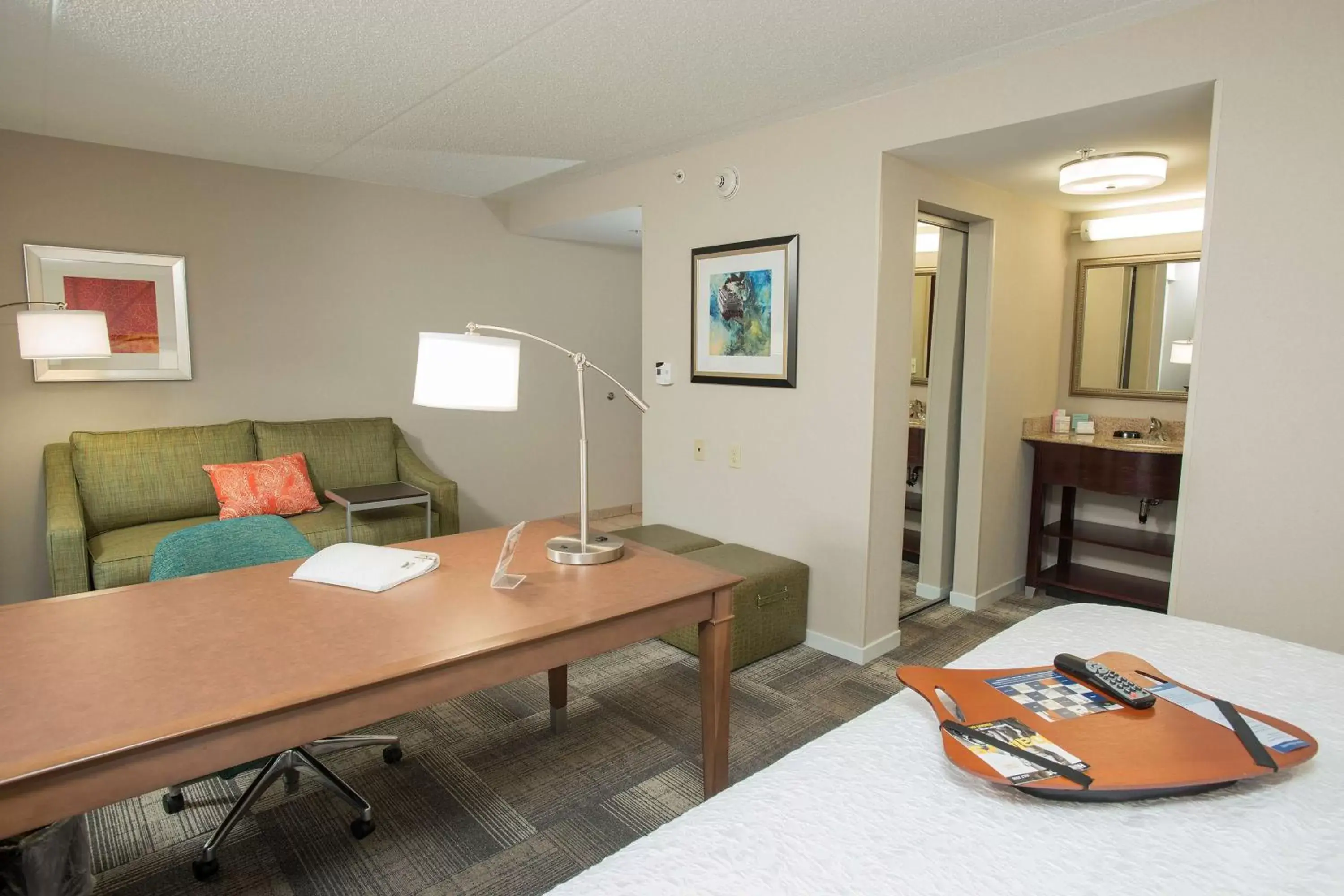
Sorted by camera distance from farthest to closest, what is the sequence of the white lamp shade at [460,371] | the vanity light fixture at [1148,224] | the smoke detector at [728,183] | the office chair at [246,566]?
the vanity light fixture at [1148,224]
the smoke detector at [728,183]
the office chair at [246,566]
the white lamp shade at [460,371]

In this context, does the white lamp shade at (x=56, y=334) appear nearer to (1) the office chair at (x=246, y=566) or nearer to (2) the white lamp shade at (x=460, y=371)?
(1) the office chair at (x=246, y=566)

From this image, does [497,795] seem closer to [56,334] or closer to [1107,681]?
[1107,681]

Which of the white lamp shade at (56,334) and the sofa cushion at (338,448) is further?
the sofa cushion at (338,448)

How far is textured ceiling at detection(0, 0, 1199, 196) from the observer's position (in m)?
2.19

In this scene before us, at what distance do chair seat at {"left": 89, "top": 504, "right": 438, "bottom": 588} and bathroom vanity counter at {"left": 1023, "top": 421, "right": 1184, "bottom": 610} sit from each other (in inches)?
129

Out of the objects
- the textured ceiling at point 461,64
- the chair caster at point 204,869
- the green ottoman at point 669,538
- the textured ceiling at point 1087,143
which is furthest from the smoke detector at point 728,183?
the chair caster at point 204,869

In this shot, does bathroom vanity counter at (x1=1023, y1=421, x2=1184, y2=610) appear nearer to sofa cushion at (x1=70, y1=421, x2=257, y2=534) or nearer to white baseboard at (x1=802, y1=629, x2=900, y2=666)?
white baseboard at (x1=802, y1=629, x2=900, y2=666)

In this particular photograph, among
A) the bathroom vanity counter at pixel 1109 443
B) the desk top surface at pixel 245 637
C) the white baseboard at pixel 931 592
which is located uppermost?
the bathroom vanity counter at pixel 1109 443

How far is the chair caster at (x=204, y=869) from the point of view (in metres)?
1.87

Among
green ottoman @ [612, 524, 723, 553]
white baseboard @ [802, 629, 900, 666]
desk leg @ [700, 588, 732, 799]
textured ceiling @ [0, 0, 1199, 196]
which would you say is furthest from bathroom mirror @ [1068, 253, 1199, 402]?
desk leg @ [700, 588, 732, 799]

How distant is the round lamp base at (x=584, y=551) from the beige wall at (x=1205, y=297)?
1345mm

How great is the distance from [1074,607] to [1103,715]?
73 cm

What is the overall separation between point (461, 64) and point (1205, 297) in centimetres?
251

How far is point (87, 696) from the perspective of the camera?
1.28m
